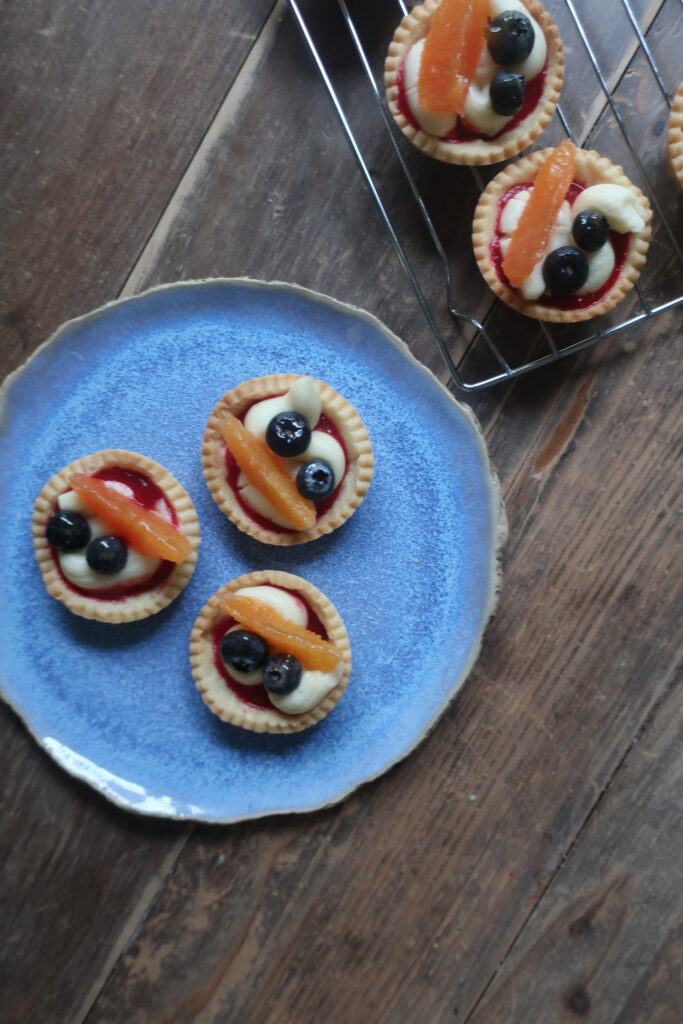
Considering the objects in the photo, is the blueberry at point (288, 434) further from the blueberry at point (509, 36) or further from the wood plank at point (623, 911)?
the wood plank at point (623, 911)

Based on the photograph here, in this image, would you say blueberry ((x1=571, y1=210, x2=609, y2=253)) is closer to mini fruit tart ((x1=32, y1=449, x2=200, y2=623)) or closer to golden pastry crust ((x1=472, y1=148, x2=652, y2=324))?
golden pastry crust ((x1=472, y1=148, x2=652, y2=324))

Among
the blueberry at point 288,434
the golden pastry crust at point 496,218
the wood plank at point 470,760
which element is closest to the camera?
the blueberry at point 288,434

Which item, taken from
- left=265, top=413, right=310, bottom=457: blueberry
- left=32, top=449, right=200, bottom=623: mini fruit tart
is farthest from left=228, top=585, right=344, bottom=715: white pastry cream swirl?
left=265, top=413, right=310, bottom=457: blueberry

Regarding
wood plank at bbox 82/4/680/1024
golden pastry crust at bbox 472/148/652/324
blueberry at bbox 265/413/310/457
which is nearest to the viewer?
blueberry at bbox 265/413/310/457

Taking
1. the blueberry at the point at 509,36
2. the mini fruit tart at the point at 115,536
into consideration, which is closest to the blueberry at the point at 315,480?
the mini fruit tart at the point at 115,536

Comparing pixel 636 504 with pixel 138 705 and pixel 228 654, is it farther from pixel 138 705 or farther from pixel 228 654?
pixel 138 705

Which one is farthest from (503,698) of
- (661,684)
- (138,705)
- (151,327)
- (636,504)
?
Result: (151,327)
